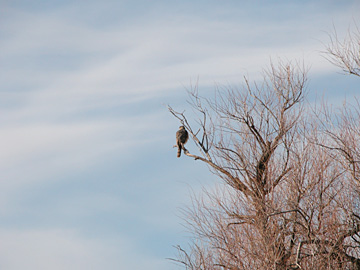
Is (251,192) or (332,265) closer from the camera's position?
(332,265)

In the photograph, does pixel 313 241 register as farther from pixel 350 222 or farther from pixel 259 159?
pixel 259 159

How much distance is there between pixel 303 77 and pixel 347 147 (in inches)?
61.5

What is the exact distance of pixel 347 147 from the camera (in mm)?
9656

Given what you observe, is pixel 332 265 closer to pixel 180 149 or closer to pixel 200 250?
pixel 200 250

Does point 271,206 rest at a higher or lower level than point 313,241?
higher

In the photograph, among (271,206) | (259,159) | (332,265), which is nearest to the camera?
(332,265)

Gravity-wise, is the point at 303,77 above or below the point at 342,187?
above

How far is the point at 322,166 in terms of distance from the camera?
30.0 feet

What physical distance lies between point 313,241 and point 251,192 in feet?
4.48

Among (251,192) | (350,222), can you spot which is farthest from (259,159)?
(350,222)

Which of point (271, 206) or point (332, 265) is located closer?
point (332, 265)

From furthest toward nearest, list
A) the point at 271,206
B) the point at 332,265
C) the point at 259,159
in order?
the point at 259,159, the point at 271,206, the point at 332,265

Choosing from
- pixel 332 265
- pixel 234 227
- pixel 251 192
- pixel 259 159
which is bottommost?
pixel 332 265

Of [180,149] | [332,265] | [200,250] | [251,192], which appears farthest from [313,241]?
[180,149]
